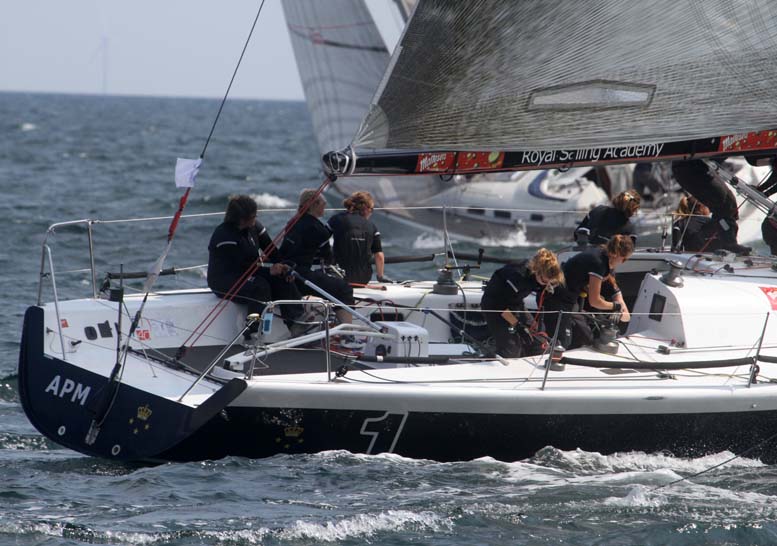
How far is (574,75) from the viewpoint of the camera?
8.79 metres

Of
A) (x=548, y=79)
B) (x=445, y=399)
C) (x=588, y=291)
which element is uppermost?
(x=548, y=79)

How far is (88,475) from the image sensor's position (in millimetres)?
8156

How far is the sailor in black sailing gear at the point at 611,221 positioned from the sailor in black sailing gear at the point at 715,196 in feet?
1.45

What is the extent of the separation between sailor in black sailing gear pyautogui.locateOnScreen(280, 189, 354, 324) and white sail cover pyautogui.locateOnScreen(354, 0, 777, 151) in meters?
1.23

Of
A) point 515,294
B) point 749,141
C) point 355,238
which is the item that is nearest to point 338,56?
point 355,238

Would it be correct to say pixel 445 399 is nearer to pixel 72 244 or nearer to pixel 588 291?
pixel 588 291

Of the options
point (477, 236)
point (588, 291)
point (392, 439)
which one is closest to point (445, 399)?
point (392, 439)

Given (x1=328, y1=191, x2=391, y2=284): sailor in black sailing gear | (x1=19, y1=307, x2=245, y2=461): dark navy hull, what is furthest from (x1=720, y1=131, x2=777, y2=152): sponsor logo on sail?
(x1=19, y1=307, x2=245, y2=461): dark navy hull

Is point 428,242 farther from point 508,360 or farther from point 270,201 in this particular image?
point 508,360

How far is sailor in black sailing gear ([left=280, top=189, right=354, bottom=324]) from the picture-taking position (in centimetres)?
938

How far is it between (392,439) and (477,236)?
51.7 ft

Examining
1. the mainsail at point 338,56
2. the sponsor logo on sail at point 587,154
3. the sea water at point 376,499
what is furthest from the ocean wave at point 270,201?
the sponsor logo on sail at point 587,154

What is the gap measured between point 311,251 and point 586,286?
2.17 m

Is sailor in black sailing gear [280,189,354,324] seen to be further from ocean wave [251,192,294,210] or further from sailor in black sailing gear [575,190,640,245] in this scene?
ocean wave [251,192,294,210]
